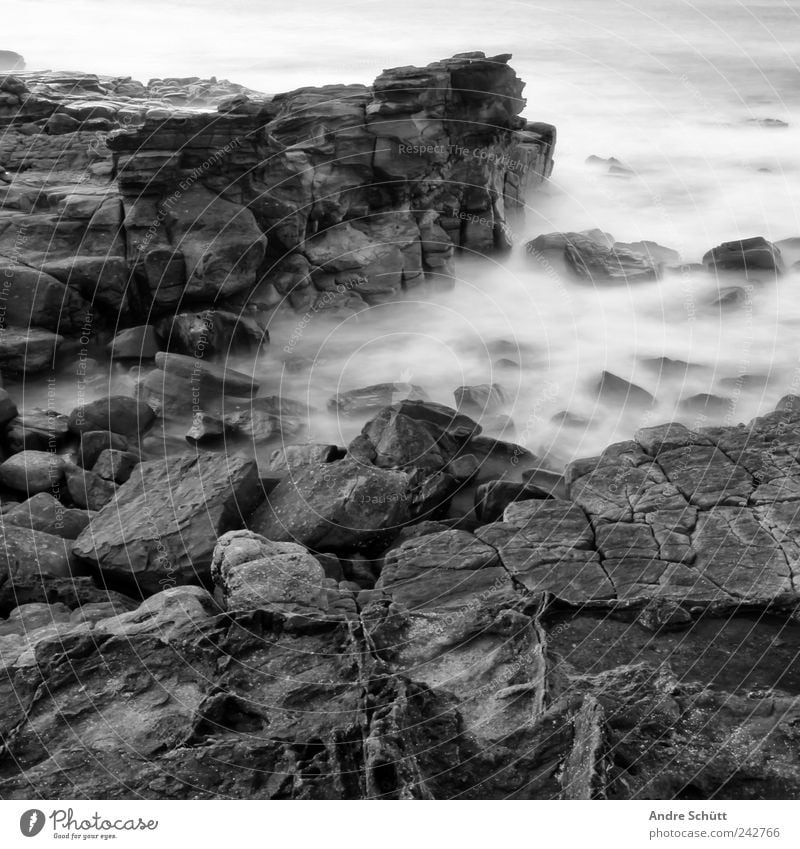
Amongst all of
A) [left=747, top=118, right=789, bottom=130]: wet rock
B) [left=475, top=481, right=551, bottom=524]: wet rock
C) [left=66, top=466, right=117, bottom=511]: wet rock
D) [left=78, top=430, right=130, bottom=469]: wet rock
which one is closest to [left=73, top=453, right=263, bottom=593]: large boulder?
[left=66, top=466, right=117, bottom=511]: wet rock

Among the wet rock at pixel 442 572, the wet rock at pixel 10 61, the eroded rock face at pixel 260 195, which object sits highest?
the wet rock at pixel 10 61

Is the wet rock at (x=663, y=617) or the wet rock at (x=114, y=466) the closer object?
the wet rock at (x=663, y=617)

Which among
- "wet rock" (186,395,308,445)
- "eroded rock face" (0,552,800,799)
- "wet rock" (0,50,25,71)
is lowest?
"wet rock" (186,395,308,445)

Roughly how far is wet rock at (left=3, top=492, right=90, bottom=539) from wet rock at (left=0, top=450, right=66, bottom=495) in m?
0.90

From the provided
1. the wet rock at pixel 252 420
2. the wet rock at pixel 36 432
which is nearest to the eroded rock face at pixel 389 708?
the wet rock at pixel 36 432

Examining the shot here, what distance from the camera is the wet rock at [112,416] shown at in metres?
15.6

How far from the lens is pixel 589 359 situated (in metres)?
19.6

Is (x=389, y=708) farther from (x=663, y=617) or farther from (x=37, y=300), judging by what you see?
(x=37, y=300)

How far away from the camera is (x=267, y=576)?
32.6 feet

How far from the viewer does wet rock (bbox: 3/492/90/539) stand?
12688 mm

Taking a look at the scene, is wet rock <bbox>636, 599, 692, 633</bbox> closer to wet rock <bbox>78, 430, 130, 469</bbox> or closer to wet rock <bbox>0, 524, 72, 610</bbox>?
wet rock <bbox>0, 524, 72, 610</bbox>

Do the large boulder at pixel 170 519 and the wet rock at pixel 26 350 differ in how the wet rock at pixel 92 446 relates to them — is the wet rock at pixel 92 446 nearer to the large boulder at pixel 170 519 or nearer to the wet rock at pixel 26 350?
the large boulder at pixel 170 519

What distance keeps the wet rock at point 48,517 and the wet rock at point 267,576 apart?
306 centimetres

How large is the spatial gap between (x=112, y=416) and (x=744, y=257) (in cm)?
1641
